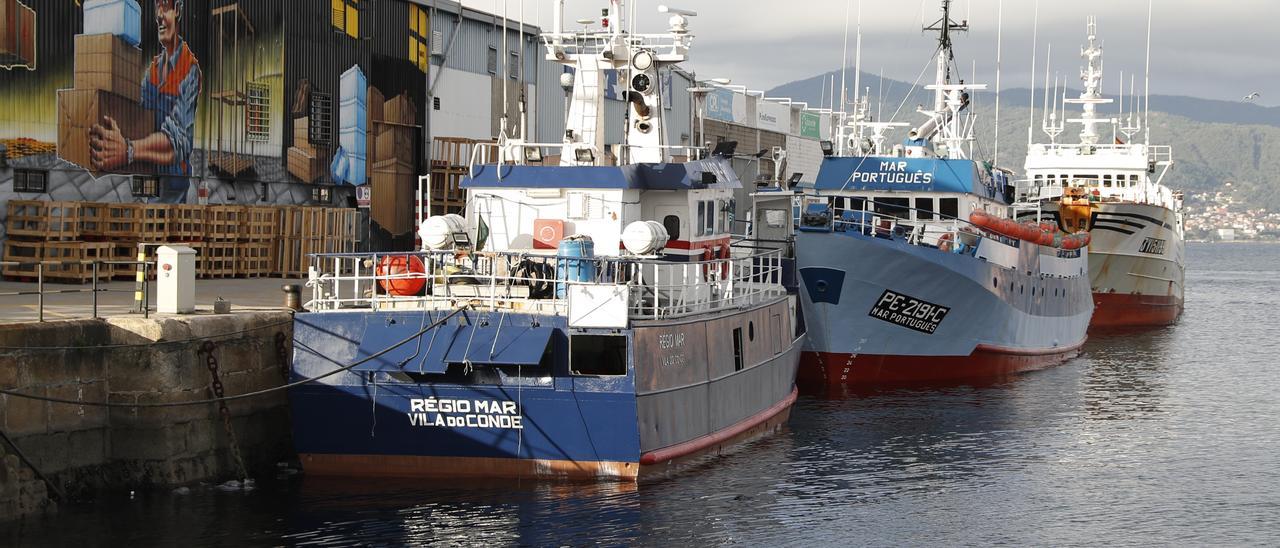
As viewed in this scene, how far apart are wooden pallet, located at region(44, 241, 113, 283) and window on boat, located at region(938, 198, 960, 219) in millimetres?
20521

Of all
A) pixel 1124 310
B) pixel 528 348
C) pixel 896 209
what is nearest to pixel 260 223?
pixel 896 209

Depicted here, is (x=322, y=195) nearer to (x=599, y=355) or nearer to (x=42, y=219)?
(x=42, y=219)

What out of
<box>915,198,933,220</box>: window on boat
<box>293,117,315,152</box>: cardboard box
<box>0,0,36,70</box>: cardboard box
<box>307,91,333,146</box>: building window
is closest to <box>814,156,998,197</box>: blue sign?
<box>915,198,933,220</box>: window on boat

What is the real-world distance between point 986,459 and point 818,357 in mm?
8786

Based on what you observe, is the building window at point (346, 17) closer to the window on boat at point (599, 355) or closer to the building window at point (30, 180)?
the building window at point (30, 180)

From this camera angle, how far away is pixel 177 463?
767 inches

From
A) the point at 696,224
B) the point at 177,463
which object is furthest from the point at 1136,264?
the point at 177,463

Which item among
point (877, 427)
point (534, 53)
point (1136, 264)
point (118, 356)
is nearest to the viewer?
point (118, 356)

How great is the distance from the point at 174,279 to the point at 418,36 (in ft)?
80.6

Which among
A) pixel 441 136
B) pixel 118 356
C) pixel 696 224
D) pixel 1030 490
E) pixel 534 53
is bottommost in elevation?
pixel 1030 490

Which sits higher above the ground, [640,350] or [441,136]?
[441,136]

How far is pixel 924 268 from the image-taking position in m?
33.0

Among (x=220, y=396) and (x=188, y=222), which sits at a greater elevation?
(x=188, y=222)

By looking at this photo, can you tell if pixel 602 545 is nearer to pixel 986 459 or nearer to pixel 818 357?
pixel 986 459
